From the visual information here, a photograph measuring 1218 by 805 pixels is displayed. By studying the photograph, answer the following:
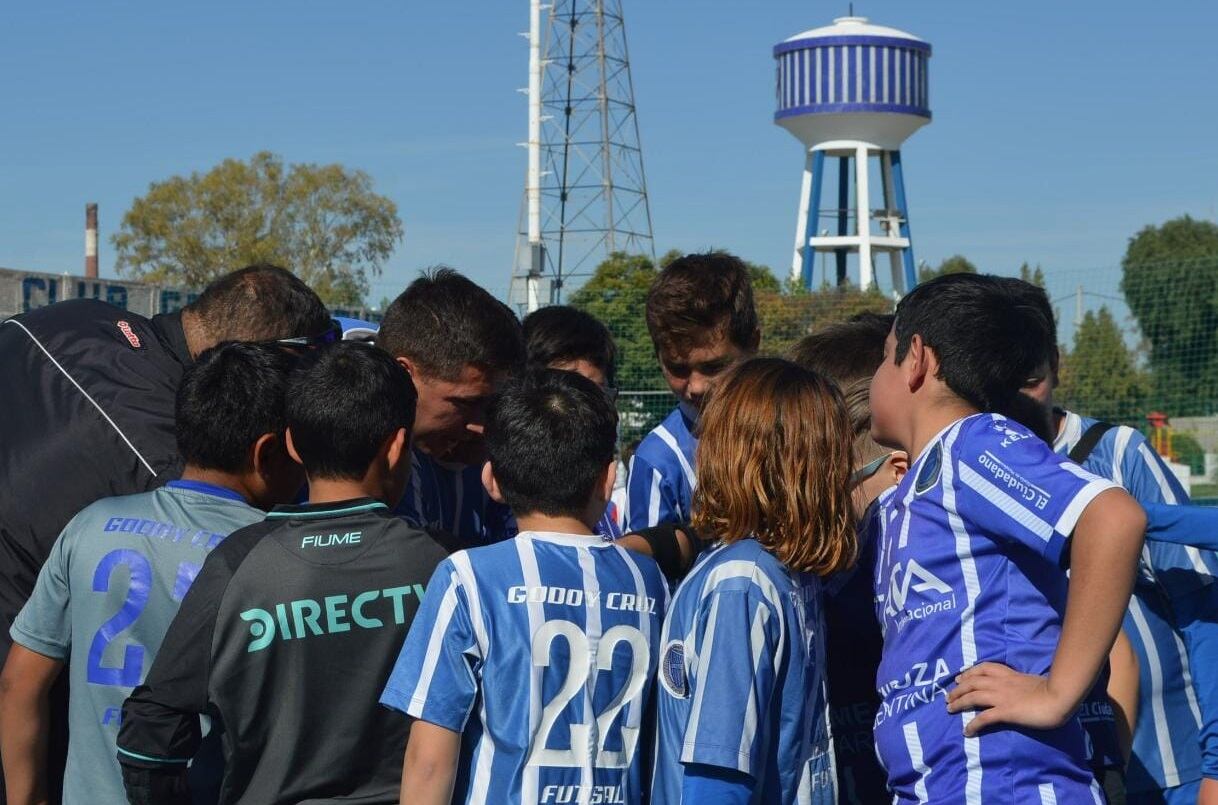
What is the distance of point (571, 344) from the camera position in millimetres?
4504

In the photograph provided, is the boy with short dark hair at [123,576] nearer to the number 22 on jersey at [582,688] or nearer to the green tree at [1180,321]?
the number 22 on jersey at [582,688]

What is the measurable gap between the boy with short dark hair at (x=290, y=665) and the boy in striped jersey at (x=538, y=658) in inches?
5.9

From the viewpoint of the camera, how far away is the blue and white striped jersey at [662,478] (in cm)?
360

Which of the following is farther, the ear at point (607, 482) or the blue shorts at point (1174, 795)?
the blue shorts at point (1174, 795)

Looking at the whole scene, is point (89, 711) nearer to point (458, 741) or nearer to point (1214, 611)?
point (458, 741)

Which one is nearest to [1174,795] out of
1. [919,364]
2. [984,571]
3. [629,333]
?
[984,571]

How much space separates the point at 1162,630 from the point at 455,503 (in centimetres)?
180

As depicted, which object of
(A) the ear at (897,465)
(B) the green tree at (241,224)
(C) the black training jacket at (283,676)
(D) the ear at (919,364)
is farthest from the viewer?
(B) the green tree at (241,224)

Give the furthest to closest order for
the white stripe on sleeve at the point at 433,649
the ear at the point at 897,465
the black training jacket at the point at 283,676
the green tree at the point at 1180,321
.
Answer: the green tree at the point at 1180,321 → the ear at the point at 897,465 → the black training jacket at the point at 283,676 → the white stripe on sleeve at the point at 433,649

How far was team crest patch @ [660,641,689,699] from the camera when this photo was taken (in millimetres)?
2584

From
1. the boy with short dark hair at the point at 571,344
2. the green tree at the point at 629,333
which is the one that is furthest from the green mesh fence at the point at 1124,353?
the boy with short dark hair at the point at 571,344

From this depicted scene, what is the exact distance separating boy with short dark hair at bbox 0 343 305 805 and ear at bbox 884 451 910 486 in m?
1.38

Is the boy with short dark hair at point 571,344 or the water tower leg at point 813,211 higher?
the water tower leg at point 813,211

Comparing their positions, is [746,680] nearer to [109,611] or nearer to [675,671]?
[675,671]
